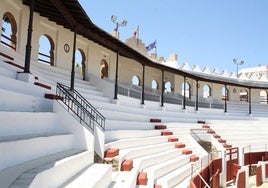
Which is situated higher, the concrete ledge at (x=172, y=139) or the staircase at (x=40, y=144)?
the staircase at (x=40, y=144)

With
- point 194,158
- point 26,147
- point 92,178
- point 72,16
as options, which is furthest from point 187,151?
point 26,147

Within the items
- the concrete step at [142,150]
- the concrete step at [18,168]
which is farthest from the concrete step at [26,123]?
the concrete step at [142,150]

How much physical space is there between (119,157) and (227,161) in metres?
7.25

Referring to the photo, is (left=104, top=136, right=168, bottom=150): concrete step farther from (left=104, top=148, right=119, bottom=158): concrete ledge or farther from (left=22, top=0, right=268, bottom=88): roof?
(left=22, top=0, right=268, bottom=88): roof

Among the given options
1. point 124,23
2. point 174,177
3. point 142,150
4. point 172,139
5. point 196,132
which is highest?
point 124,23

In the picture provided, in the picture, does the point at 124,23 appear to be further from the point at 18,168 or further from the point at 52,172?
the point at 18,168

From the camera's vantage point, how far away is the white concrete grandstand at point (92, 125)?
575 centimetres

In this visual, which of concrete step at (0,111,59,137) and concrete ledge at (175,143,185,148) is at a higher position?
concrete step at (0,111,59,137)

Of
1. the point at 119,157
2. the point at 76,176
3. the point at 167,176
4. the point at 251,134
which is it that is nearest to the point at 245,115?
the point at 251,134

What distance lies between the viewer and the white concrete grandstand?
5.75 m

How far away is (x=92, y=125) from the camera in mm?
9328

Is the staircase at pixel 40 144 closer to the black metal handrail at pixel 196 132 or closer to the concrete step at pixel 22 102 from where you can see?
the concrete step at pixel 22 102

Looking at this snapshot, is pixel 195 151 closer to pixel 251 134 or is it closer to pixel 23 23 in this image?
pixel 251 134

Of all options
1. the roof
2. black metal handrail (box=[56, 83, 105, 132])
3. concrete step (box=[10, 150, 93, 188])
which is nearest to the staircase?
concrete step (box=[10, 150, 93, 188])
